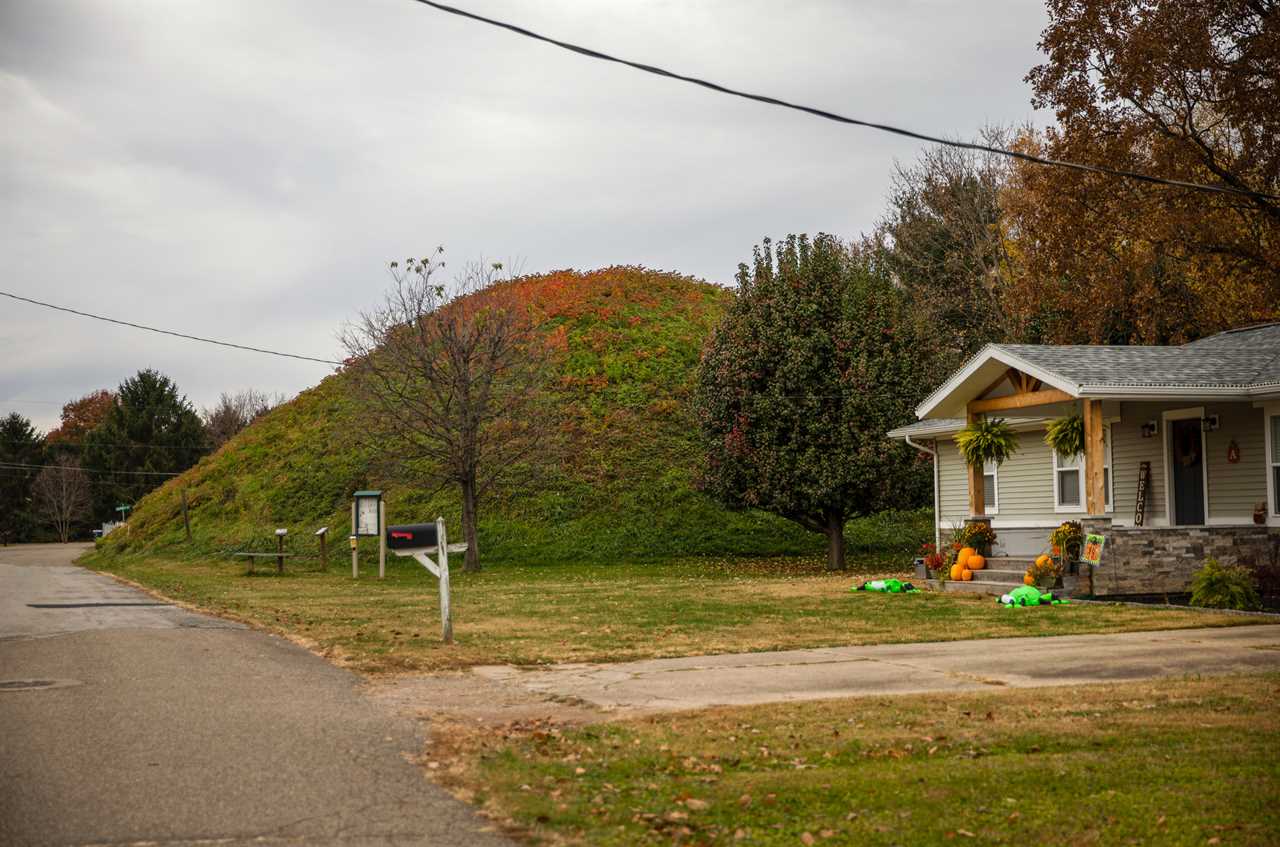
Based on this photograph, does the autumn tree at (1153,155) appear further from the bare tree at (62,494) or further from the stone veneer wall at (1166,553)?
the bare tree at (62,494)

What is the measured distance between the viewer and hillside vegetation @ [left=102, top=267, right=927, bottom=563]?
33844mm

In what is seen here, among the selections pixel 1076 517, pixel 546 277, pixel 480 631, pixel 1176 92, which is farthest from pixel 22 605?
pixel 546 277

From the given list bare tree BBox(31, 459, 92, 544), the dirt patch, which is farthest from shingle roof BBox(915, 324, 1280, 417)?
bare tree BBox(31, 459, 92, 544)

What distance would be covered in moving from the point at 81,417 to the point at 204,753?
9556 cm

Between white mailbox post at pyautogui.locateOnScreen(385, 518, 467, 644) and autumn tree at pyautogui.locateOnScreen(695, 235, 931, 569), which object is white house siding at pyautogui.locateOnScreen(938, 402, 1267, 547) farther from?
white mailbox post at pyautogui.locateOnScreen(385, 518, 467, 644)

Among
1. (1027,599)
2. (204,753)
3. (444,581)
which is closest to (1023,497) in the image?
(1027,599)

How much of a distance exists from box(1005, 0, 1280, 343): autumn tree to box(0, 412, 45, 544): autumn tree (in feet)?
235

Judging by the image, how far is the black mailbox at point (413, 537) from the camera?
510 inches

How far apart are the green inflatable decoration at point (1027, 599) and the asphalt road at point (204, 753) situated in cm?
1054

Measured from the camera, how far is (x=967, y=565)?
21.8 m

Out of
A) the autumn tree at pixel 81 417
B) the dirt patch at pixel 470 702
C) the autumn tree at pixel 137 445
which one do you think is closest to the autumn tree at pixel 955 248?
the dirt patch at pixel 470 702

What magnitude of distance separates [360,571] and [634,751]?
1010 inches

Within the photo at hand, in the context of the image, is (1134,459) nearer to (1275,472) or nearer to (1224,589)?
(1275,472)

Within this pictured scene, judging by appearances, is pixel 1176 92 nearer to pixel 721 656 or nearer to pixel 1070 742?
pixel 721 656
